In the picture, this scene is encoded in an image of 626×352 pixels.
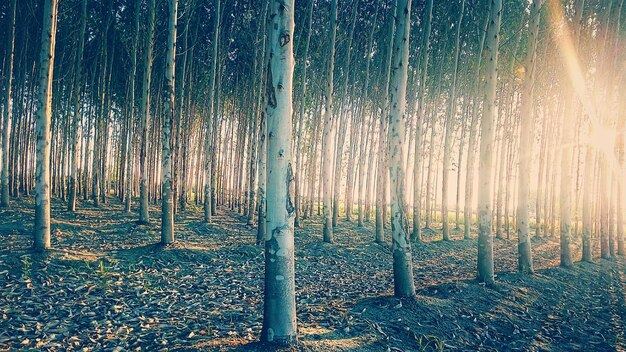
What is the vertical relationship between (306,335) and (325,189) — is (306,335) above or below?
below

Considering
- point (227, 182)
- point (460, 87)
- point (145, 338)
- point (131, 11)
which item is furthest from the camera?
point (227, 182)

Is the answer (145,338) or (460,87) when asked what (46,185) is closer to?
(145,338)

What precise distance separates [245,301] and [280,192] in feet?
11.1

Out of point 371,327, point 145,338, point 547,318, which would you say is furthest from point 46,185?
Answer: point 547,318

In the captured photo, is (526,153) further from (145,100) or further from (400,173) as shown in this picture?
(145,100)

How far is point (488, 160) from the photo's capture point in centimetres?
843

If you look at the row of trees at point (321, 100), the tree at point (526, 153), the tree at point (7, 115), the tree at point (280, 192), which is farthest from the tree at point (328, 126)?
the tree at point (7, 115)

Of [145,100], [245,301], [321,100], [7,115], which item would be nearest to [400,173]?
[245,301]

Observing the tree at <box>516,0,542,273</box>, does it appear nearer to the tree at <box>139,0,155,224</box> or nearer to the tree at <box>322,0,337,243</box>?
the tree at <box>322,0,337,243</box>

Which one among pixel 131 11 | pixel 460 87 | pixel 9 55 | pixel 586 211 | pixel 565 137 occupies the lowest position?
pixel 586 211

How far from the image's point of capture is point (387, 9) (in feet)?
56.6

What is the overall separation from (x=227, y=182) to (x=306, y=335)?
70.4 feet

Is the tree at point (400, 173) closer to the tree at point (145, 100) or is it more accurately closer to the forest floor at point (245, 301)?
the forest floor at point (245, 301)

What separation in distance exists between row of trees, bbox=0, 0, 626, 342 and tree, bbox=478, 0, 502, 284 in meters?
0.03
